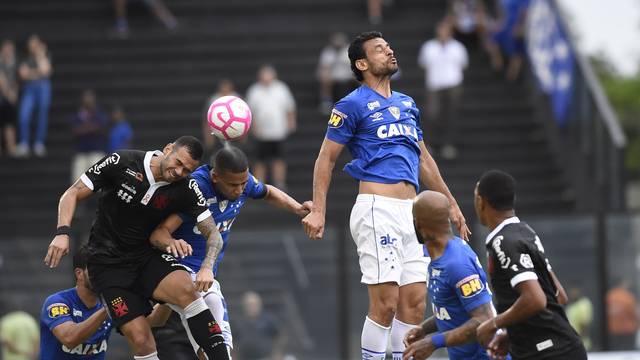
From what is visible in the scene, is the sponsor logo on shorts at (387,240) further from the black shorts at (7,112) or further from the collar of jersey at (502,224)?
the black shorts at (7,112)

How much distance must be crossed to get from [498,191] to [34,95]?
51.2 feet

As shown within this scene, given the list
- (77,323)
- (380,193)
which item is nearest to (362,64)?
(380,193)

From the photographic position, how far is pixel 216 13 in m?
26.5

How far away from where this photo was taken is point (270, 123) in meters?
21.5

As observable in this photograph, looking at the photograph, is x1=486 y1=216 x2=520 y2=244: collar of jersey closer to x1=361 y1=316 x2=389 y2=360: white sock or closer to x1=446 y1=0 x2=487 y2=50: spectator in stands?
x1=361 y1=316 x2=389 y2=360: white sock

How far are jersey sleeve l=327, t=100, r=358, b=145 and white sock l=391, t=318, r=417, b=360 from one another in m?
1.59

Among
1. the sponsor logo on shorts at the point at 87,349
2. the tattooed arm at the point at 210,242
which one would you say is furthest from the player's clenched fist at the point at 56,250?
the tattooed arm at the point at 210,242

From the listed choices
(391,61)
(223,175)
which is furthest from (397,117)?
(223,175)

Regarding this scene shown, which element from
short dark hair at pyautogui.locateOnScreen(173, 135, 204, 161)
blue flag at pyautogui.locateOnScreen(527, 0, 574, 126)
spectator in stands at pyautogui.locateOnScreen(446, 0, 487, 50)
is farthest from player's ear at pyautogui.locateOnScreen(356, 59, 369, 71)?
spectator in stands at pyautogui.locateOnScreen(446, 0, 487, 50)

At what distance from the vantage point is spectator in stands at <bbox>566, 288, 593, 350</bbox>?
18078 mm

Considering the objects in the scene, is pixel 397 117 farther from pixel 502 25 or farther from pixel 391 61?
pixel 502 25

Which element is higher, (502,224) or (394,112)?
(394,112)

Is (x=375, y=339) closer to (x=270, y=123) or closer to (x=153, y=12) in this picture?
(x=270, y=123)

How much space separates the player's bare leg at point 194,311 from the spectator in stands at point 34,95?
505 inches
